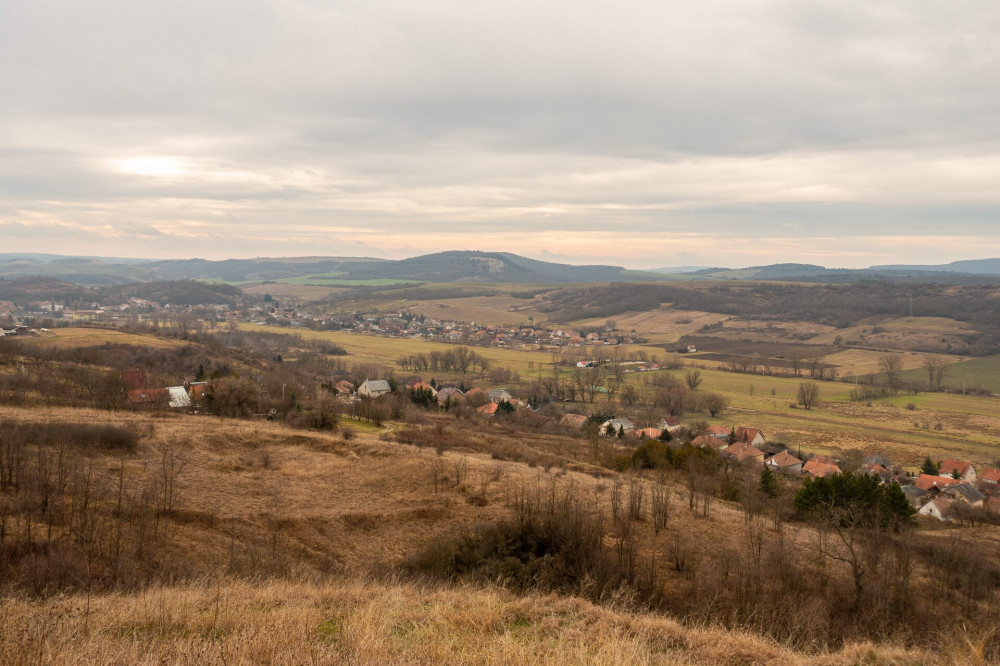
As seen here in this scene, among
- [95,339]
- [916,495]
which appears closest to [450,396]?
[95,339]

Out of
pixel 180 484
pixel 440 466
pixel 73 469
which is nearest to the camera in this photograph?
pixel 73 469

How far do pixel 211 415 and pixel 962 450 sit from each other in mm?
65245

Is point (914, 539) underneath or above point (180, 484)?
underneath

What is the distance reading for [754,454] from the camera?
50781 millimetres

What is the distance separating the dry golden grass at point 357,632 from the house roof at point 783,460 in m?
44.0

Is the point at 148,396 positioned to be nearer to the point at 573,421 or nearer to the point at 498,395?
the point at 573,421

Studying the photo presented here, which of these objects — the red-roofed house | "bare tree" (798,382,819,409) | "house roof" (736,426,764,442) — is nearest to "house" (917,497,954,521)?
"house roof" (736,426,764,442)

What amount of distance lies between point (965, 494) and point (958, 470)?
8.06 metres

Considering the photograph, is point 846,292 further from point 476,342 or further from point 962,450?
point 962,450

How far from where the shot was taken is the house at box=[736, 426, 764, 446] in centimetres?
5612

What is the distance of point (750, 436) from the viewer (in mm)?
57281

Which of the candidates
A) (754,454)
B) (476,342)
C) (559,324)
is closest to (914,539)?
(754,454)

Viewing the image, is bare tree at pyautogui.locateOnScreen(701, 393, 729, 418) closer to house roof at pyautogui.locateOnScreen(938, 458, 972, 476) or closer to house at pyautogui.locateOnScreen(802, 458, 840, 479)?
house at pyautogui.locateOnScreen(802, 458, 840, 479)

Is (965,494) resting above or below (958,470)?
above
